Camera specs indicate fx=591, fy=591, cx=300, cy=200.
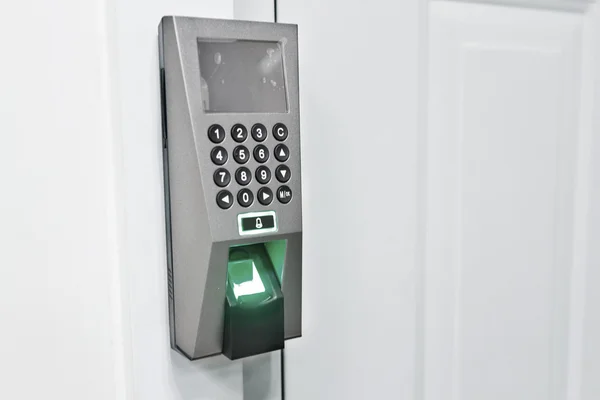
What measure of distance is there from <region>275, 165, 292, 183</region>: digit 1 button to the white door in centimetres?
9

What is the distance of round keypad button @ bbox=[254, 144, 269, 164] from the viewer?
43 cm

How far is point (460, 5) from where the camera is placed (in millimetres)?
620

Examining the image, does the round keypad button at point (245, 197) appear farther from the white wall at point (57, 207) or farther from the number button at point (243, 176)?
the white wall at point (57, 207)

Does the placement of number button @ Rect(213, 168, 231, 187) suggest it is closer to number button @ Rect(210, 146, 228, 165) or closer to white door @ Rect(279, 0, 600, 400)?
number button @ Rect(210, 146, 228, 165)

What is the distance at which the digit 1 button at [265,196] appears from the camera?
16.8 inches

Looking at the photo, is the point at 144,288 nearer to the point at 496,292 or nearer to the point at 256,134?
the point at 256,134

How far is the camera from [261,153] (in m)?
0.43

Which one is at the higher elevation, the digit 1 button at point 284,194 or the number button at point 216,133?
the number button at point 216,133

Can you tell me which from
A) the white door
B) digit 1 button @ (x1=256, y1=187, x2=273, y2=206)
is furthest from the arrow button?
the white door

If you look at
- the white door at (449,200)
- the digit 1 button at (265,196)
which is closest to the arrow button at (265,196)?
the digit 1 button at (265,196)

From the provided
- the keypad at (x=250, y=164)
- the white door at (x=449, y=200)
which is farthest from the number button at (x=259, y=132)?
the white door at (x=449, y=200)

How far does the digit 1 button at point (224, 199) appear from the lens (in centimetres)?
41

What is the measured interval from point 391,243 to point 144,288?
25 centimetres

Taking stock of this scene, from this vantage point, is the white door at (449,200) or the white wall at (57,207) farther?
the white door at (449,200)
